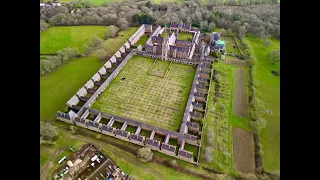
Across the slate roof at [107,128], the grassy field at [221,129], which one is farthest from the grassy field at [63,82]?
the grassy field at [221,129]

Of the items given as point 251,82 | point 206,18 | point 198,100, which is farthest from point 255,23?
point 198,100

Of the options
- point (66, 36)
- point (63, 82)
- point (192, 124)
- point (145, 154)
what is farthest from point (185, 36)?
point (145, 154)

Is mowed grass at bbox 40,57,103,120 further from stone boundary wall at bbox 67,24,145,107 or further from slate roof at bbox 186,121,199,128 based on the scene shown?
slate roof at bbox 186,121,199,128

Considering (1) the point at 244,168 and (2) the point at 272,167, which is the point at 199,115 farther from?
(2) the point at 272,167

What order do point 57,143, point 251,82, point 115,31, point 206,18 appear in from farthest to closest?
point 206,18 → point 115,31 → point 251,82 → point 57,143

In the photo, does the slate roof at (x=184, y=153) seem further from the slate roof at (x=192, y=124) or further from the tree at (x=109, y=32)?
the tree at (x=109, y=32)
